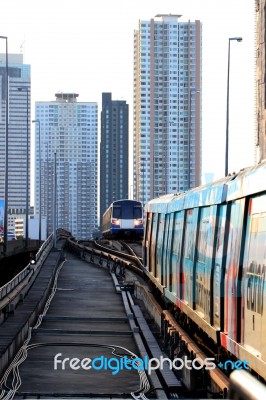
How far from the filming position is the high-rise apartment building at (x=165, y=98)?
157250mm

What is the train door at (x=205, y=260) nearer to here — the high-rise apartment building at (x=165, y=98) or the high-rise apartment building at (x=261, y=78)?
the high-rise apartment building at (x=261, y=78)

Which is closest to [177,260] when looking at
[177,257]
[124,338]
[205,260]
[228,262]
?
[177,257]

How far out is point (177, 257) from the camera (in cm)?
1955

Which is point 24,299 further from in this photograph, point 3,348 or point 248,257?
point 248,257

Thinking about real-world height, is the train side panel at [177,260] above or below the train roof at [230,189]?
below

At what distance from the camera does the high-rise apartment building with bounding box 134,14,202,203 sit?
157 meters

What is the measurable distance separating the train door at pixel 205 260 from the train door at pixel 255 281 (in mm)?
2919

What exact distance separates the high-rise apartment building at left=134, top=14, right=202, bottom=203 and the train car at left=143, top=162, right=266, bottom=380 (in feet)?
428

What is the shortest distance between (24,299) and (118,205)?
140 ft

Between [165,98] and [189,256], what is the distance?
15938 cm

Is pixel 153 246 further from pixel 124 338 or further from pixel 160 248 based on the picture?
pixel 124 338

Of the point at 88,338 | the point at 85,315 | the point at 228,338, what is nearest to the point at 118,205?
the point at 85,315

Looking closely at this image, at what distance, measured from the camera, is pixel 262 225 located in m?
9.78

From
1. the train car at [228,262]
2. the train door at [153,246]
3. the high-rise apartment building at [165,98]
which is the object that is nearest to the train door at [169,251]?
the train car at [228,262]
